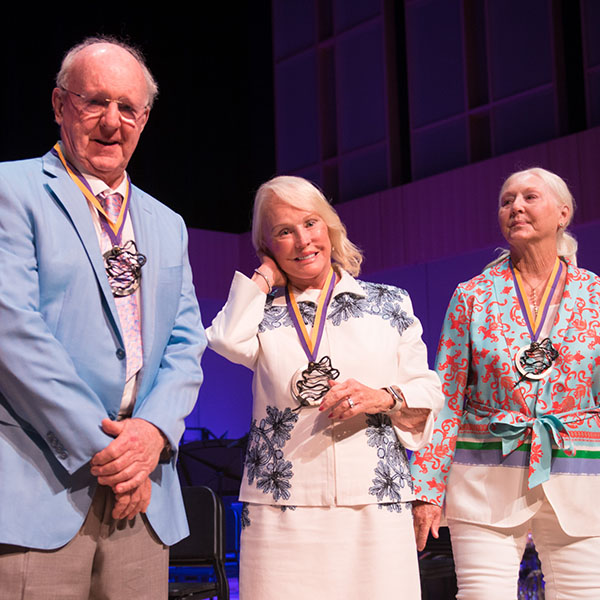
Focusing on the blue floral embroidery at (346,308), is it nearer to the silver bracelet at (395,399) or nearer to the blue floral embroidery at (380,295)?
the blue floral embroidery at (380,295)

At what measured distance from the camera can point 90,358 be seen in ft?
5.43

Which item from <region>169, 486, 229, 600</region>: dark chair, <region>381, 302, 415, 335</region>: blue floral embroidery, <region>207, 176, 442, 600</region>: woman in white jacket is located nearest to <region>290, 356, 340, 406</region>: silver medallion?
<region>207, 176, 442, 600</region>: woman in white jacket

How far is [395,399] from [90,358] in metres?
0.90

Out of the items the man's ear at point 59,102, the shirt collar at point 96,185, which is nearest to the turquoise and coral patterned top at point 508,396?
the shirt collar at point 96,185

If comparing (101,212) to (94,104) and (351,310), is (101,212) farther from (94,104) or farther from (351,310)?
(351,310)

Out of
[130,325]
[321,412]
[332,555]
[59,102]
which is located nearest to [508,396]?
[321,412]

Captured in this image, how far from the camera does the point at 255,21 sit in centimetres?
1055

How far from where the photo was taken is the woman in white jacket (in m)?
2.22

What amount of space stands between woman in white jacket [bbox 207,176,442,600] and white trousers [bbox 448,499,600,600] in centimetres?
27

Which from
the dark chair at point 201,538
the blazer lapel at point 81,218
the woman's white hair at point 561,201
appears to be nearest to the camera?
the blazer lapel at point 81,218

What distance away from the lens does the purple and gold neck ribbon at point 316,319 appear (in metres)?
2.37

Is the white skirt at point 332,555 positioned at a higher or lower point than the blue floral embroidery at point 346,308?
lower

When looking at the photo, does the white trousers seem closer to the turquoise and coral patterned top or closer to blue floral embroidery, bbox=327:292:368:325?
the turquoise and coral patterned top

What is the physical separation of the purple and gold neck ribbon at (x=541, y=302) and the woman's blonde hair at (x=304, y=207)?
51 centimetres
